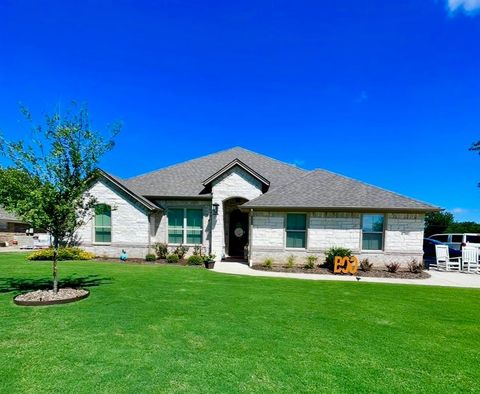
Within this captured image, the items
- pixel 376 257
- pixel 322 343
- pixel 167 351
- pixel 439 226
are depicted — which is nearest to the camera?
pixel 167 351

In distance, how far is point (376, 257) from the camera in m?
15.7

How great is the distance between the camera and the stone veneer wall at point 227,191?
1778cm

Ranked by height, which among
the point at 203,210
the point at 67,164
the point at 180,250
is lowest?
the point at 180,250

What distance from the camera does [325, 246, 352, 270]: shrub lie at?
14.9m

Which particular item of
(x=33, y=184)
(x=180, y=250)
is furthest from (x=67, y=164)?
(x=180, y=250)

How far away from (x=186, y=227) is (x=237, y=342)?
43.7ft

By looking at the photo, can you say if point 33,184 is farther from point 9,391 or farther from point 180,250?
point 180,250

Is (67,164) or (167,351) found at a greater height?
(67,164)

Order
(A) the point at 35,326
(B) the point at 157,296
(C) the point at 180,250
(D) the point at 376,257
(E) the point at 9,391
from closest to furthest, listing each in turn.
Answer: (E) the point at 9,391, (A) the point at 35,326, (B) the point at 157,296, (D) the point at 376,257, (C) the point at 180,250

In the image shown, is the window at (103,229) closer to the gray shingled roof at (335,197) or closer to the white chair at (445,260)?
the gray shingled roof at (335,197)

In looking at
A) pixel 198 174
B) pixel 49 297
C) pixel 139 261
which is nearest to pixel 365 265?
pixel 198 174

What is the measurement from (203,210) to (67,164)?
1060cm

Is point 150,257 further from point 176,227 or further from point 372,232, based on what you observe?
point 372,232

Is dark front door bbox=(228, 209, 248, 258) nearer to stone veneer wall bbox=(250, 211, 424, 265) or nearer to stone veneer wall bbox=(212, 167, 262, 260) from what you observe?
stone veneer wall bbox=(212, 167, 262, 260)
